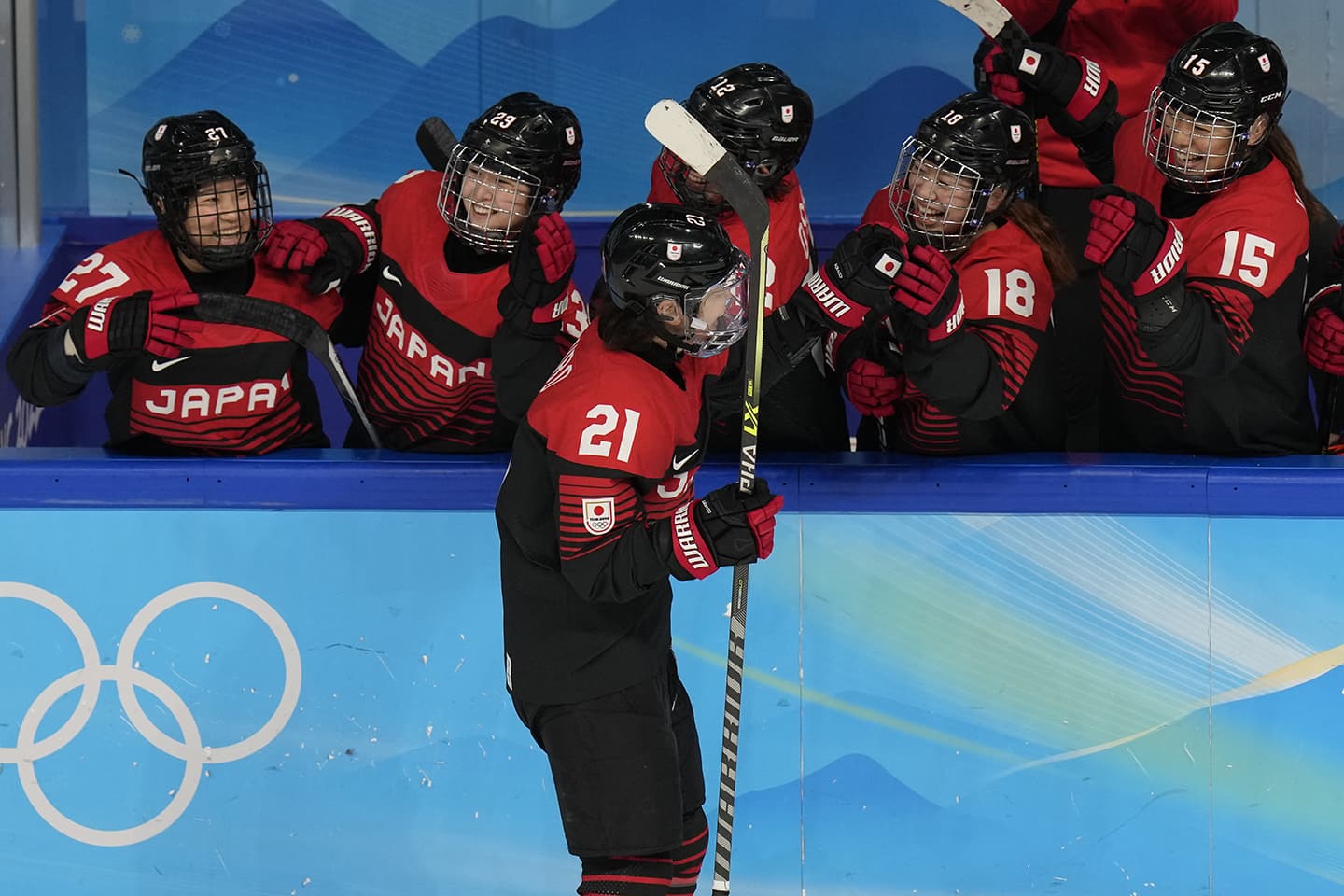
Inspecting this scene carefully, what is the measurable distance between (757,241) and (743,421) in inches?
11.5

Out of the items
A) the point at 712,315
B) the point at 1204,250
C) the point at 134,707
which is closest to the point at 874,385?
the point at 1204,250

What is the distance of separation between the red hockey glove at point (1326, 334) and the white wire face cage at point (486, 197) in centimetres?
160

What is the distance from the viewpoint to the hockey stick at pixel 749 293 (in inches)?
101

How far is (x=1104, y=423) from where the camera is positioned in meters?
3.74

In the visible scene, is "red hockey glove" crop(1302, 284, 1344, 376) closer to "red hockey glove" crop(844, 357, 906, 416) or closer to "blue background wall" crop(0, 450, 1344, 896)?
"blue background wall" crop(0, 450, 1344, 896)

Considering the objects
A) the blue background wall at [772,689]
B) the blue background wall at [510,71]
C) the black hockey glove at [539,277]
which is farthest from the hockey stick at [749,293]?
the blue background wall at [510,71]

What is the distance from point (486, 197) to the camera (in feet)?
10.8

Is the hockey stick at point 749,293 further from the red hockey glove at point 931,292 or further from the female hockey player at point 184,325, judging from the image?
the female hockey player at point 184,325

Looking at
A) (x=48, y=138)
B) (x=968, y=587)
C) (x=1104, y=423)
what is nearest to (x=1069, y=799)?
(x=968, y=587)

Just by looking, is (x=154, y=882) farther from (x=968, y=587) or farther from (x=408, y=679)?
(x=968, y=587)

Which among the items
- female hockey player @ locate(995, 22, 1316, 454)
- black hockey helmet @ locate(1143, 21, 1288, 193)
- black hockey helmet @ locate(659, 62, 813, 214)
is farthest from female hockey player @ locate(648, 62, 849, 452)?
black hockey helmet @ locate(1143, 21, 1288, 193)

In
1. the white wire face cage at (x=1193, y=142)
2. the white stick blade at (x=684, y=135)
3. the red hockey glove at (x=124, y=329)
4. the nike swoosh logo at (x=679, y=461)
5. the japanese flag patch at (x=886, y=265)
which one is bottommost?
the red hockey glove at (x=124, y=329)

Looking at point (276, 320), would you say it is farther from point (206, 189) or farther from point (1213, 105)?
point (1213, 105)

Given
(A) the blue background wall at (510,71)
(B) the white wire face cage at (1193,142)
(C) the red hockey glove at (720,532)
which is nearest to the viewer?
(C) the red hockey glove at (720,532)
